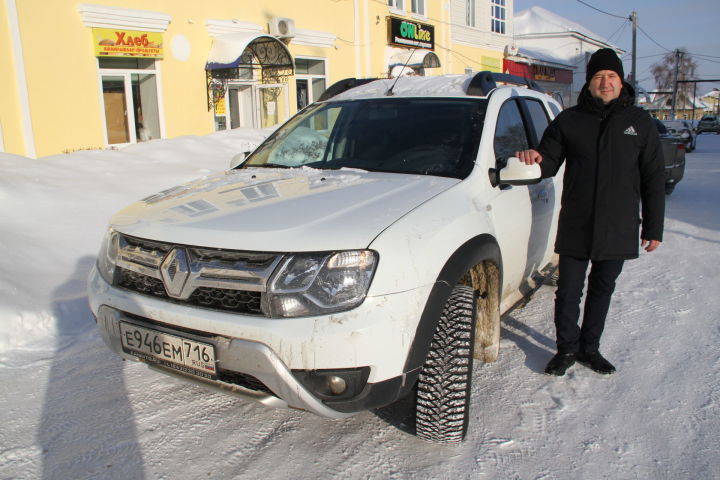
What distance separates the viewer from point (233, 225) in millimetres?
2295

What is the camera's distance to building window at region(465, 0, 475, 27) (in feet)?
76.4

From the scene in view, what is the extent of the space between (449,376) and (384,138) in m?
1.57

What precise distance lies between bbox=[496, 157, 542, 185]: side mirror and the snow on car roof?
32.5 inches

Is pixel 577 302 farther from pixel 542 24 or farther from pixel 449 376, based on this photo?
pixel 542 24

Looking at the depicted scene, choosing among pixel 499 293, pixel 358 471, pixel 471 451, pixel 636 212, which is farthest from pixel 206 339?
pixel 636 212

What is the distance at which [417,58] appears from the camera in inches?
703

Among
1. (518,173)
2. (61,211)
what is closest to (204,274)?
(518,173)

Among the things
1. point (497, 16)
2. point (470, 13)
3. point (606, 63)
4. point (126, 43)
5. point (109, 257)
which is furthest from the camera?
point (497, 16)

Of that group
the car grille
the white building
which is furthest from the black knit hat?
the white building

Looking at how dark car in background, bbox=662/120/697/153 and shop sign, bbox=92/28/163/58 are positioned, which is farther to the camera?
dark car in background, bbox=662/120/697/153

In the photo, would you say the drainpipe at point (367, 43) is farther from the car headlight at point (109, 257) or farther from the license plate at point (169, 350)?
the license plate at point (169, 350)

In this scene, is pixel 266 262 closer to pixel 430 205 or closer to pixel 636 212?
pixel 430 205

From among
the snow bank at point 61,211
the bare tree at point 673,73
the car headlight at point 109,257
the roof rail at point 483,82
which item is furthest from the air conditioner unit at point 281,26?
the bare tree at point 673,73

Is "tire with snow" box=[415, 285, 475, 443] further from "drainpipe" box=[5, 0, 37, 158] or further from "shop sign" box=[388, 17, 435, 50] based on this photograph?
"shop sign" box=[388, 17, 435, 50]
